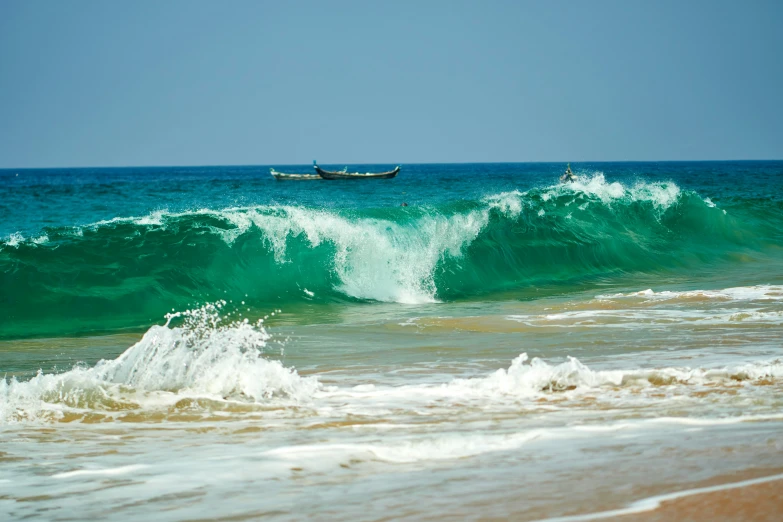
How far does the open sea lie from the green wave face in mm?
53

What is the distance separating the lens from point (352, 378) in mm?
6891

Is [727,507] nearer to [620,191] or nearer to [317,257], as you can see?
[317,257]

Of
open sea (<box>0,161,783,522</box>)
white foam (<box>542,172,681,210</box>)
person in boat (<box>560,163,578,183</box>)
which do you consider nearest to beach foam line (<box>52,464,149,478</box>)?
open sea (<box>0,161,783,522</box>)

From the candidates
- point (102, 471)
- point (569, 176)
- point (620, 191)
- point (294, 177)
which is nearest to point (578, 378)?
point (102, 471)

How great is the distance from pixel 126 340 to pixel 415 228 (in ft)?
28.8

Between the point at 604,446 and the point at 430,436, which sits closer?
the point at 604,446

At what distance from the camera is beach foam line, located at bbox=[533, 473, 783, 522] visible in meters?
3.47

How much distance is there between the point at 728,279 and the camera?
1555 cm

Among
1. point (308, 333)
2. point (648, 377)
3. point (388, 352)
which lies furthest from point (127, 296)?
point (648, 377)

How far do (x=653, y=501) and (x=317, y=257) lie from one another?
41.0ft

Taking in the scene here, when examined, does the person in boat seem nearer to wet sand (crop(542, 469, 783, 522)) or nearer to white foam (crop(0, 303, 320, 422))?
white foam (crop(0, 303, 320, 422))

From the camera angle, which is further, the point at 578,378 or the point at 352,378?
the point at 352,378

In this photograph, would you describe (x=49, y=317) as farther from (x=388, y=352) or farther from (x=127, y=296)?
(x=388, y=352)

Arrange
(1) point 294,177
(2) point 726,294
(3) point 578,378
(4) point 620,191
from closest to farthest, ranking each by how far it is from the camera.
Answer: (3) point 578,378
(2) point 726,294
(4) point 620,191
(1) point 294,177
